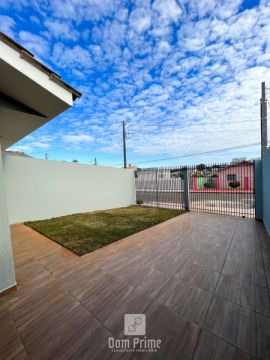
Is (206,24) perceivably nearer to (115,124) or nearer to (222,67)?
(222,67)

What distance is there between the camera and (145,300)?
1.86 m

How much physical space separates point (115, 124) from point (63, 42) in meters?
8.42

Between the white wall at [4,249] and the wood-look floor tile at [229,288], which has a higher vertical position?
the white wall at [4,249]

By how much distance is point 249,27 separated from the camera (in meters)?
3.85

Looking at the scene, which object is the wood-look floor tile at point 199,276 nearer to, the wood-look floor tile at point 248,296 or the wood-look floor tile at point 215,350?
the wood-look floor tile at point 248,296

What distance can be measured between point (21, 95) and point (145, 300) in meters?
3.39

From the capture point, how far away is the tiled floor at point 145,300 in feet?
4.36

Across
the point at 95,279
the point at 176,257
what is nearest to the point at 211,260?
the point at 176,257

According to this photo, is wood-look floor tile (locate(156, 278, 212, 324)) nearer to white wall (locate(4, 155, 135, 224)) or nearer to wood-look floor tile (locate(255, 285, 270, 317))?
wood-look floor tile (locate(255, 285, 270, 317))

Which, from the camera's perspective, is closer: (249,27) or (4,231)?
(4,231)

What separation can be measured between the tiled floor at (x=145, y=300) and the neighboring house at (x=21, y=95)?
0.68m

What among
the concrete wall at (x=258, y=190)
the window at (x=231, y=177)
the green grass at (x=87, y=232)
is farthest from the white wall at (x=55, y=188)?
the window at (x=231, y=177)

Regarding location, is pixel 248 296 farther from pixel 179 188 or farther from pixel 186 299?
pixel 179 188

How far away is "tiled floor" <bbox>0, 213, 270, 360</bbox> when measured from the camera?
1328 millimetres
